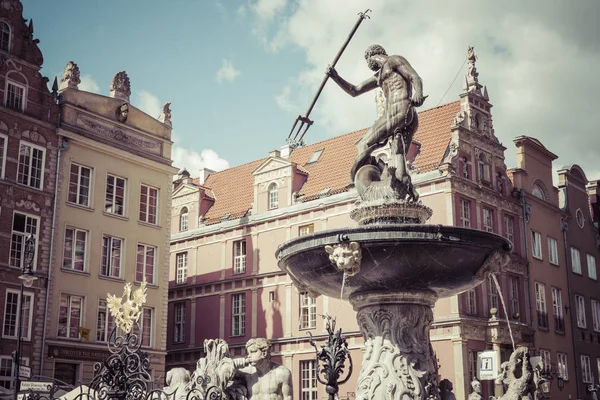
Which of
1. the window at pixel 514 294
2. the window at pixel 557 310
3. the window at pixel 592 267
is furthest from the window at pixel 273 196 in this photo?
the window at pixel 592 267

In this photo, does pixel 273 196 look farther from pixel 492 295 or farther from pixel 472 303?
pixel 492 295

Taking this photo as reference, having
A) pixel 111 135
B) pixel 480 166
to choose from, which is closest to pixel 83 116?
pixel 111 135

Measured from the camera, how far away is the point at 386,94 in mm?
9984

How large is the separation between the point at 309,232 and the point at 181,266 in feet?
38.0

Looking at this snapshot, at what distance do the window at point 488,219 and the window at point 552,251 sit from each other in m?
5.20

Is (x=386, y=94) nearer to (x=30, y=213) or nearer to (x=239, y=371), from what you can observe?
(x=239, y=371)

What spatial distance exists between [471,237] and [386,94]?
7.77 ft

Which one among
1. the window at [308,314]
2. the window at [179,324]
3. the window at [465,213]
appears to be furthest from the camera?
the window at [179,324]

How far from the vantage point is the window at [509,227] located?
108 ft

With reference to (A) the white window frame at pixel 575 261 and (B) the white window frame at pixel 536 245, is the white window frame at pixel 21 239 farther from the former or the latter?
(A) the white window frame at pixel 575 261

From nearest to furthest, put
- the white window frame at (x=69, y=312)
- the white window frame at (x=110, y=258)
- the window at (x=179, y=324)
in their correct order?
the white window frame at (x=69, y=312) < the white window frame at (x=110, y=258) < the window at (x=179, y=324)

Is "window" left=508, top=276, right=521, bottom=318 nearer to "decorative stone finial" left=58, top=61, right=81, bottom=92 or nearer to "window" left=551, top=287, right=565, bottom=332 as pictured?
"window" left=551, top=287, right=565, bottom=332

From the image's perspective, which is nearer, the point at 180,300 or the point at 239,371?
the point at 239,371

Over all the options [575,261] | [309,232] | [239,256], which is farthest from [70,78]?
[575,261]
